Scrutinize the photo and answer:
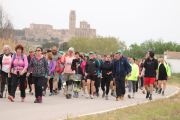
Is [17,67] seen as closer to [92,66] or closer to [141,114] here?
[92,66]

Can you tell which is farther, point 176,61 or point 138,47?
point 138,47

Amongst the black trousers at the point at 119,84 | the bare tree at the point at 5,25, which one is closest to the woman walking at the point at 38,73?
the black trousers at the point at 119,84

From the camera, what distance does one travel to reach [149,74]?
12.8 m

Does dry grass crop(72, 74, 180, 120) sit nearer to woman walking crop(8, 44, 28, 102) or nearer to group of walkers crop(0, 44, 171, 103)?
group of walkers crop(0, 44, 171, 103)

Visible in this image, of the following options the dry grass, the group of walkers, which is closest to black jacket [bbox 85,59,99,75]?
the group of walkers

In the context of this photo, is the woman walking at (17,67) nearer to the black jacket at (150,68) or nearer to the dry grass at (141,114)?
the dry grass at (141,114)

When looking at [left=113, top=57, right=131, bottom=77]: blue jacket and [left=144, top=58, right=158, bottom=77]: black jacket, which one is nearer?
[left=113, top=57, right=131, bottom=77]: blue jacket

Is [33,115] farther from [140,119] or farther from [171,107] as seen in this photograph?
[171,107]

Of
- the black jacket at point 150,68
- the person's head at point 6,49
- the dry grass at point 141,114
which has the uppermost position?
the person's head at point 6,49

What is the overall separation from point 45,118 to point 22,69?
3.58 m

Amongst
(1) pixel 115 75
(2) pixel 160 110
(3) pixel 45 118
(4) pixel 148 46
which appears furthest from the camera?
(4) pixel 148 46

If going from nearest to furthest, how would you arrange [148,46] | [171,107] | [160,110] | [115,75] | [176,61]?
[160,110], [171,107], [115,75], [176,61], [148,46]

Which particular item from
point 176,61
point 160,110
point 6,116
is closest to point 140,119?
point 160,110

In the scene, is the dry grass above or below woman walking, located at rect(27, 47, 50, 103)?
below
